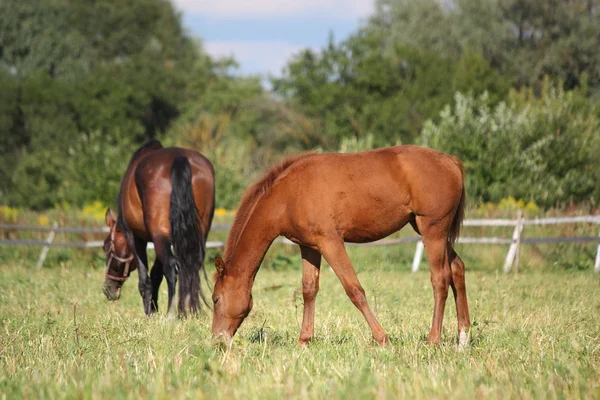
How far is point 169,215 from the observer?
8.87 m

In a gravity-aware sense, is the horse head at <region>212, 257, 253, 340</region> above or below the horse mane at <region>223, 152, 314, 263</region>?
below

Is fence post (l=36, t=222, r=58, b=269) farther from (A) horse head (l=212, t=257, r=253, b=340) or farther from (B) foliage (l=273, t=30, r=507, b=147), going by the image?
(B) foliage (l=273, t=30, r=507, b=147)

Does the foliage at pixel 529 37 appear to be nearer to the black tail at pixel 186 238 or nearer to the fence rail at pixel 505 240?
the fence rail at pixel 505 240

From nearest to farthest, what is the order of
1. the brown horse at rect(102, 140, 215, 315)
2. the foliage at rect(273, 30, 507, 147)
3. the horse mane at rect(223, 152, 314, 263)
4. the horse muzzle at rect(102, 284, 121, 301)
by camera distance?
1. the horse mane at rect(223, 152, 314, 263)
2. the brown horse at rect(102, 140, 215, 315)
3. the horse muzzle at rect(102, 284, 121, 301)
4. the foliage at rect(273, 30, 507, 147)

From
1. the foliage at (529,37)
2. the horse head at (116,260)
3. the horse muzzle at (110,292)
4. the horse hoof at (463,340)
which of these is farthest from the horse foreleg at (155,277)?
the foliage at (529,37)

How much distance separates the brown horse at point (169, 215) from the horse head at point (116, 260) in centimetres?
27

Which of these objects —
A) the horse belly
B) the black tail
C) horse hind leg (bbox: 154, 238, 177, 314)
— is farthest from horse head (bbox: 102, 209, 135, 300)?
the horse belly

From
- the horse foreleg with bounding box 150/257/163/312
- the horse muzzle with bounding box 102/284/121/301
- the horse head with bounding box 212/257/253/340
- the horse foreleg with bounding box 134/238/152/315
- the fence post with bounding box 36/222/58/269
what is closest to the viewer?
the horse head with bounding box 212/257/253/340

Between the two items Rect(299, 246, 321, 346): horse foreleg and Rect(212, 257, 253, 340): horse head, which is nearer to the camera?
Rect(212, 257, 253, 340): horse head

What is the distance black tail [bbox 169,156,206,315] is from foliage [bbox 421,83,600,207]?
13.7 meters

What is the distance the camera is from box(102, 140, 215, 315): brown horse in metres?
8.71

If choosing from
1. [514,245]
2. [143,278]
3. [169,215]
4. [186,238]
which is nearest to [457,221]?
[186,238]

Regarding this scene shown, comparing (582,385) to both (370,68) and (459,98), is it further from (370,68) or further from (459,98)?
(370,68)

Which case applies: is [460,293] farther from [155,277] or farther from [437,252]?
[155,277]
